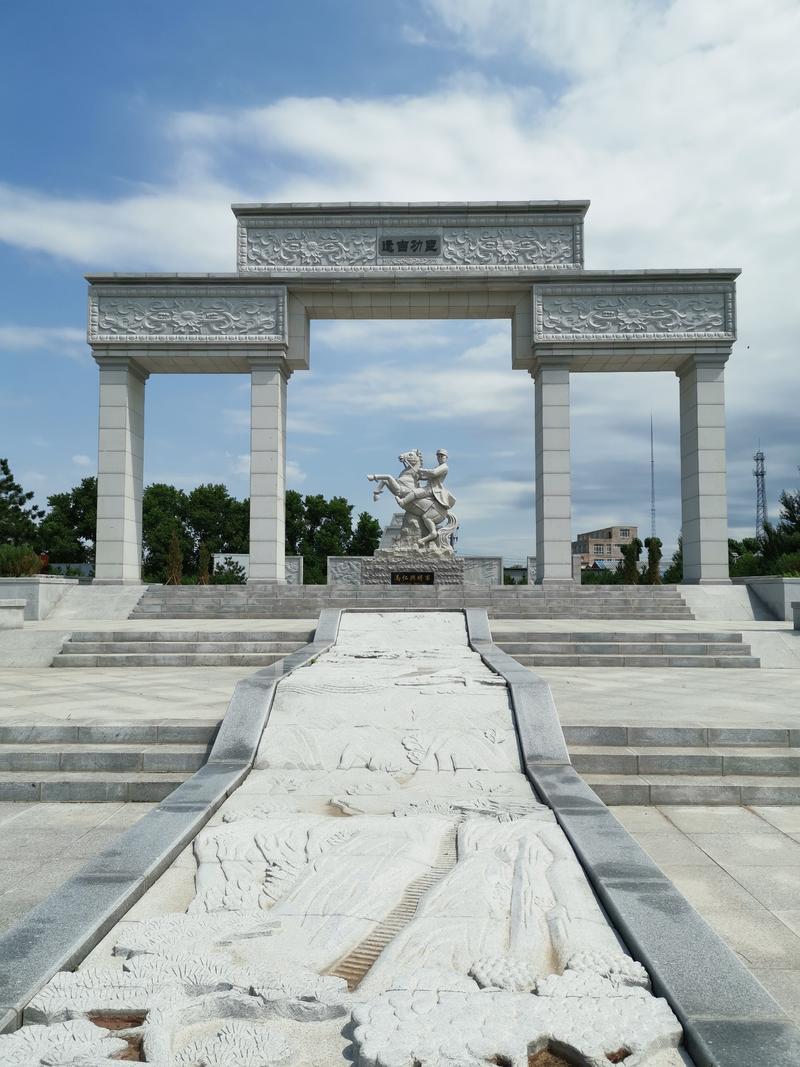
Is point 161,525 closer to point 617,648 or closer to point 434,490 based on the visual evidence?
point 434,490

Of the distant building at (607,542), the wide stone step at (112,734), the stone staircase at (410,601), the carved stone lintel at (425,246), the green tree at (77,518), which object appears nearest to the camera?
the wide stone step at (112,734)

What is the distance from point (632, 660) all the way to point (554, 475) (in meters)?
8.39

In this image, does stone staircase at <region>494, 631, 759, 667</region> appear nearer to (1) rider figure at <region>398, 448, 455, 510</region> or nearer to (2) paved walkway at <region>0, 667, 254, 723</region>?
(2) paved walkway at <region>0, 667, 254, 723</region>

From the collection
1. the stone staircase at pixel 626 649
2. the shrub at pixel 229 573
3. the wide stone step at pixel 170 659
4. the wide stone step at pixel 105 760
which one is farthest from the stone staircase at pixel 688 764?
the shrub at pixel 229 573

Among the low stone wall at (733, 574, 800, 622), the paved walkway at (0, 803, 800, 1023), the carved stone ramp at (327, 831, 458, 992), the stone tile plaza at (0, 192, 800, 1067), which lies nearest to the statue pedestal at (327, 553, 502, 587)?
the stone tile plaza at (0, 192, 800, 1067)

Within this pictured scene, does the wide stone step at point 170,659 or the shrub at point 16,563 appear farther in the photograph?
the shrub at point 16,563

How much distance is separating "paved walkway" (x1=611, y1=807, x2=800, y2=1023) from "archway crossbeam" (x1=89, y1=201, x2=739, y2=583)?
40.8 ft

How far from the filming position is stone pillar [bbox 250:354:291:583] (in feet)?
55.7

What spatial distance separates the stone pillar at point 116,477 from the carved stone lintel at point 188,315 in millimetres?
740

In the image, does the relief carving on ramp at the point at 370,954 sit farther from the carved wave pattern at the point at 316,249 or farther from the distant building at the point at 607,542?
the distant building at the point at 607,542

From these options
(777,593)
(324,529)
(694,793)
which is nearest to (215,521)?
(324,529)

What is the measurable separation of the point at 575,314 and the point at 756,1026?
16552 millimetres

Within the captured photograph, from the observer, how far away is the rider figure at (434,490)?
56.9 ft

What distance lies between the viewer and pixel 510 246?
17531mm
